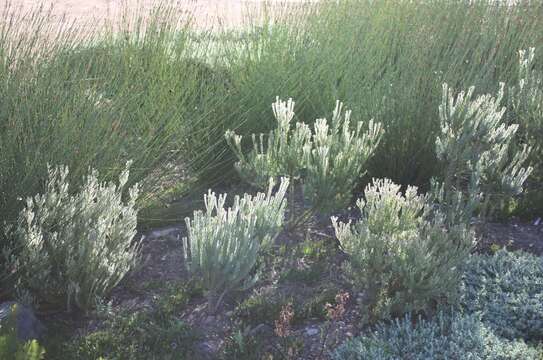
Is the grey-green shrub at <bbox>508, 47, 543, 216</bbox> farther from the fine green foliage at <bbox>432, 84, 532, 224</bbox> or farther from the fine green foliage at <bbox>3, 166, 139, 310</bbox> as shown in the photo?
the fine green foliage at <bbox>3, 166, 139, 310</bbox>

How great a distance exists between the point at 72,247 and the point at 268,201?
0.95 m

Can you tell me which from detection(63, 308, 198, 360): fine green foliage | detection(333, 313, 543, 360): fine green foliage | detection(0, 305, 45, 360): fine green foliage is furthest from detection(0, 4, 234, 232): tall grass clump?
detection(333, 313, 543, 360): fine green foliage

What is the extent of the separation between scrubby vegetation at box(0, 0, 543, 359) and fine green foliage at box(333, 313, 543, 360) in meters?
0.01

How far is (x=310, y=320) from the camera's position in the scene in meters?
3.40

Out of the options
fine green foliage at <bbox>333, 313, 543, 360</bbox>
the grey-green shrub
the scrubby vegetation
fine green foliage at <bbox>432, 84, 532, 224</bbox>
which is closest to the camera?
fine green foliage at <bbox>333, 313, 543, 360</bbox>

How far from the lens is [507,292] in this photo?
351 cm

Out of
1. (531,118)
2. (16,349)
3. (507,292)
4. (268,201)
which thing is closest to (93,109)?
(268,201)

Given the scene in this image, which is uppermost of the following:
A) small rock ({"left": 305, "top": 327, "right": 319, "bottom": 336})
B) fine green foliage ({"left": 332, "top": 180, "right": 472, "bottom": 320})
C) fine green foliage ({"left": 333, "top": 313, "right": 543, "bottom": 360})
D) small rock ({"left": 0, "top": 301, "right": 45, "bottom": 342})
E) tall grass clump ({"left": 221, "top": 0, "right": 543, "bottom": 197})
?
tall grass clump ({"left": 221, "top": 0, "right": 543, "bottom": 197})

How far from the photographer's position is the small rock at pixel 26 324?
307 cm

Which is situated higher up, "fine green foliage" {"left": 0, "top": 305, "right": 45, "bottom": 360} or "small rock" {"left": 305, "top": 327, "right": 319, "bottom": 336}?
"fine green foliage" {"left": 0, "top": 305, "right": 45, "bottom": 360}

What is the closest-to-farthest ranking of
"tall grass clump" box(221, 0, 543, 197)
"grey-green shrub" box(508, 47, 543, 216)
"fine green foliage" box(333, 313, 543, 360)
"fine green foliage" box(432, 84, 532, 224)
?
"fine green foliage" box(333, 313, 543, 360)
"fine green foliage" box(432, 84, 532, 224)
"grey-green shrub" box(508, 47, 543, 216)
"tall grass clump" box(221, 0, 543, 197)

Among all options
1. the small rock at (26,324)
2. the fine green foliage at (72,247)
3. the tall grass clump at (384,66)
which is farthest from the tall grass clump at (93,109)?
the small rock at (26,324)

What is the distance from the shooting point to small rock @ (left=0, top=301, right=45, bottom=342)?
10.1 feet

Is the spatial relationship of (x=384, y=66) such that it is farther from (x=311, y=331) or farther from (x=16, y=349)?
(x=16, y=349)
